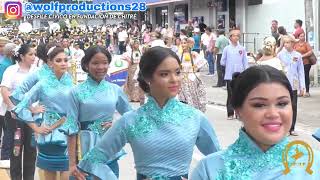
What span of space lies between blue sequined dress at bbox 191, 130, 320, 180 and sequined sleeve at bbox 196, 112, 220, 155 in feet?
3.58

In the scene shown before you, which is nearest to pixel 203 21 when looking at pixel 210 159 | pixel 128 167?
pixel 128 167

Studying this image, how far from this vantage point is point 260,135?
7.27 ft

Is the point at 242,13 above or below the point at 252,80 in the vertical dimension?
above

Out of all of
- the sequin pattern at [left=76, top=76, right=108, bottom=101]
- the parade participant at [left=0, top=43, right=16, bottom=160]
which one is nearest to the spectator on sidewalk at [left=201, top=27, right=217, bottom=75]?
the parade participant at [left=0, top=43, right=16, bottom=160]

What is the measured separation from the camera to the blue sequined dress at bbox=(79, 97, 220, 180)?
340 cm

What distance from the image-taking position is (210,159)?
2.33 meters

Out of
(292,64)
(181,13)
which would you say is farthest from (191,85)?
(181,13)

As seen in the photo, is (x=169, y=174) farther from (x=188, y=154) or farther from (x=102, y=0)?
(x=102, y=0)

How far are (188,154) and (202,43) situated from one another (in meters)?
18.8

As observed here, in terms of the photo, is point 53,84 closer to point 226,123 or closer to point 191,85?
point 191,85

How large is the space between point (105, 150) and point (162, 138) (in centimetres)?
34

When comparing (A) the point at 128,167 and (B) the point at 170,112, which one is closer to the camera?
(B) the point at 170,112

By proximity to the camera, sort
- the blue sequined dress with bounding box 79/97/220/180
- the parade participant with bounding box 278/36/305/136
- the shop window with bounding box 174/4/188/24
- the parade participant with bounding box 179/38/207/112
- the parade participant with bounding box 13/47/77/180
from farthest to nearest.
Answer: the shop window with bounding box 174/4/188/24 < the parade participant with bounding box 179/38/207/112 < the parade participant with bounding box 278/36/305/136 < the parade participant with bounding box 13/47/77/180 < the blue sequined dress with bounding box 79/97/220/180

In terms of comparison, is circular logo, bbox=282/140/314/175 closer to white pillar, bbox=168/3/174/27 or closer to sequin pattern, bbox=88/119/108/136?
sequin pattern, bbox=88/119/108/136
